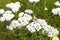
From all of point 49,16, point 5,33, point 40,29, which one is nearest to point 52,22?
point 49,16

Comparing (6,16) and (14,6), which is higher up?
(14,6)

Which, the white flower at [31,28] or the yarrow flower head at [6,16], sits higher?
the yarrow flower head at [6,16]

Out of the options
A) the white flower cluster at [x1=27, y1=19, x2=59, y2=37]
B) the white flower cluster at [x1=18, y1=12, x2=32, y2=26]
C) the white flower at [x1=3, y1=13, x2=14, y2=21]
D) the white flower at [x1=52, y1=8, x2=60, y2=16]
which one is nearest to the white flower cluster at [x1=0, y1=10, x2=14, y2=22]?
the white flower at [x1=3, y1=13, x2=14, y2=21]

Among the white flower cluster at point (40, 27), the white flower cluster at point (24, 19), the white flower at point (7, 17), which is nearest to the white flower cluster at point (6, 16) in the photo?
the white flower at point (7, 17)

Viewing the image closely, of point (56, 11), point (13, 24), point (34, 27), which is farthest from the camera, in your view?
point (56, 11)

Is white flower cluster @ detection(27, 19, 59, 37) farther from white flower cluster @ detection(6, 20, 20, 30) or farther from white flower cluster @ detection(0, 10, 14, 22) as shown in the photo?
white flower cluster @ detection(0, 10, 14, 22)

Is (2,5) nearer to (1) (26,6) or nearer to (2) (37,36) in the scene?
(1) (26,6)

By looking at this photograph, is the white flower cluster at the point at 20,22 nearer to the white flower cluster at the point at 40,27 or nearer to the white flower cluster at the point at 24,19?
the white flower cluster at the point at 24,19

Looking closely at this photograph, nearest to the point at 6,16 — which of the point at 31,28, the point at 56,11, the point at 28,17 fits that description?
the point at 28,17

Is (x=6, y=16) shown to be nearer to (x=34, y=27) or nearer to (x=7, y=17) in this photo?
(x=7, y=17)
